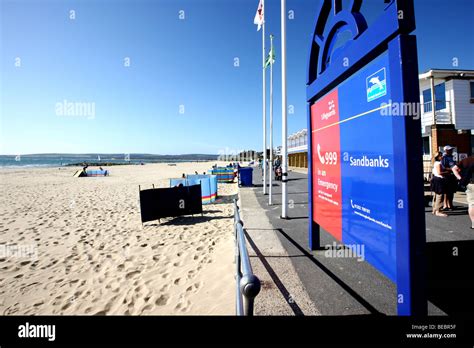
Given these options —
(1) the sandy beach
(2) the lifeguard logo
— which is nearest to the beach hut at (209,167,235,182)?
(1) the sandy beach

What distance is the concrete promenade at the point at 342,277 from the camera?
2.47 m

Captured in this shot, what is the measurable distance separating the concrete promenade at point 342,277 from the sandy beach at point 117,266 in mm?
811

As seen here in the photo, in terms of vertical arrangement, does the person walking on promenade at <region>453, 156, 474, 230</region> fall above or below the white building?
below

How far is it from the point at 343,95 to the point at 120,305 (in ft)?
14.7

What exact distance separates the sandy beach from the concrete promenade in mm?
811

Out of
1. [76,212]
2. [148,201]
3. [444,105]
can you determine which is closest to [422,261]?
[148,201]

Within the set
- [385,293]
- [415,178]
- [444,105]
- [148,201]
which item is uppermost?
[444,105]

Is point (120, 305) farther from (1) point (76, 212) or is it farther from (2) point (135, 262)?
(1) point (76, 212)

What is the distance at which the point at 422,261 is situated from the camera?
178cm

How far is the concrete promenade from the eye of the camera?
247 cm

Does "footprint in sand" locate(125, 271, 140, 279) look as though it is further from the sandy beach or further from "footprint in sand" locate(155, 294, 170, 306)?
"footprint in sand" locate(155, 294, 170, 306)

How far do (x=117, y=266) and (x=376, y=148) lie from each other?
5.17 meters

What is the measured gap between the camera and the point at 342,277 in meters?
3.11

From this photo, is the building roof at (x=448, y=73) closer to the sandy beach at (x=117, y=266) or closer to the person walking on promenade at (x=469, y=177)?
the person walking on promenade at (x=469, y=177)
